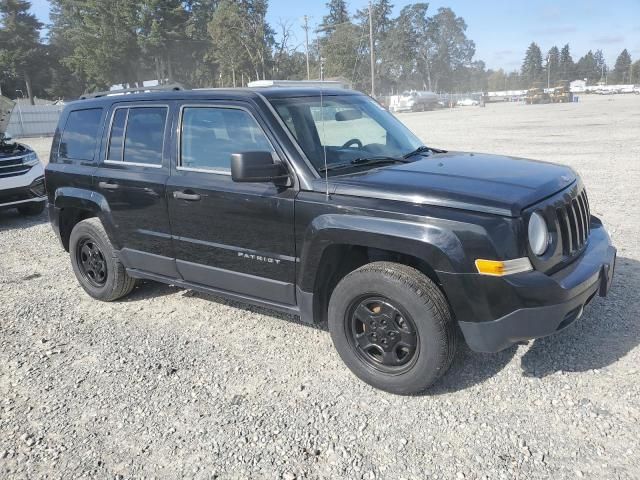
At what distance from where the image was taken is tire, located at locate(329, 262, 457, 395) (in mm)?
3215

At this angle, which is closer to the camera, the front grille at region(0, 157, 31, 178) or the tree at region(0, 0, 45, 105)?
the front grille at region(0, 157, 31, 178)

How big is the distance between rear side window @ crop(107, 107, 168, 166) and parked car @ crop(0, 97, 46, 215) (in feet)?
17.0

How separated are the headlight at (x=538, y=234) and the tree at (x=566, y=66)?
149820 millimetres

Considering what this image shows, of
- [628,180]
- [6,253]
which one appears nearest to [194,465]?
[6,253]

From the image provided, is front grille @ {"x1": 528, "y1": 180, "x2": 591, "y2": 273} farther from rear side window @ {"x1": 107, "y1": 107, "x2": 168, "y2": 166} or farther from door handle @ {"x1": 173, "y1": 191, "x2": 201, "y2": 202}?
rear side window @ {"x1": 107, "y1": 107, "x2": 168, "y2": 166}

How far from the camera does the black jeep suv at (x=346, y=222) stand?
121 inches

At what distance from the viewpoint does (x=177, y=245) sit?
4.41 meters

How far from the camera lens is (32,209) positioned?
9.98 meters

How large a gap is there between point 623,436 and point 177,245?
3345 millimetres

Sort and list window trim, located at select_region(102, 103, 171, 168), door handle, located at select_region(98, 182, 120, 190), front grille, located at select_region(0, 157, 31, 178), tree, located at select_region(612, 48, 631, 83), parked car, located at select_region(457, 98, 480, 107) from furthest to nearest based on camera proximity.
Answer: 1. tree, located at select_region(612, 48, 631, 83)
2. parked car, located at select_region(457, 98, 480, 107)
3. front grille, located at select_region(0, 157, 31, 178)
4. door handle, located at select_region(98, 182, 120, 190)
5. window trim, located at select_region(102, 103, 171, 168)

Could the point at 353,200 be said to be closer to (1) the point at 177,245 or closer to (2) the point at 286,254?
Result: (2) the point at 286,254

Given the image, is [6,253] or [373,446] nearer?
[373,446]

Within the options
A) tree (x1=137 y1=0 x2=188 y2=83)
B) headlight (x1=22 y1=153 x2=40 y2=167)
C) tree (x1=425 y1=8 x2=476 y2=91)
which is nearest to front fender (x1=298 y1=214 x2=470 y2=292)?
headlight (x1=22 y1=153 x2=40 y2=167)

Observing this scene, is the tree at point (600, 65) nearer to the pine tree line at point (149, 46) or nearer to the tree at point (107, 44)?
the pine tree line at point (149, 46)
